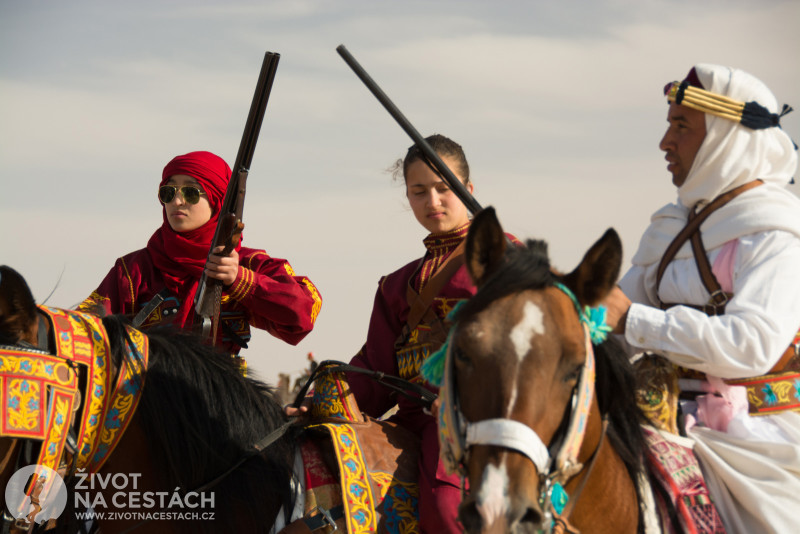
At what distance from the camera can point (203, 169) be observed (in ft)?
18.7

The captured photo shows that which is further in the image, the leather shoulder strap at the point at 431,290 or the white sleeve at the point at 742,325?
the leather shoulder strap at the point at 431,290

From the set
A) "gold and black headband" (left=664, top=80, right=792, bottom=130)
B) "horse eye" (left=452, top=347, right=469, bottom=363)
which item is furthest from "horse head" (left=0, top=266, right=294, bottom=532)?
"gold and black headband" (left=664, top=80, right=792, bottom=130)

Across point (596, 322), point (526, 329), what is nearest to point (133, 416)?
point (526, 329)

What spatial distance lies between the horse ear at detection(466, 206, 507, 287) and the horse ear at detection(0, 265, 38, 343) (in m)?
1.63

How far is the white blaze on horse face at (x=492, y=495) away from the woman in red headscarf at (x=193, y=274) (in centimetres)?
293

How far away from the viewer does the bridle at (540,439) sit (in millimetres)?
2660

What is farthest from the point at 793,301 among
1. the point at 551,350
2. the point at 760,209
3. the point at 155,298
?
the point at 155,298

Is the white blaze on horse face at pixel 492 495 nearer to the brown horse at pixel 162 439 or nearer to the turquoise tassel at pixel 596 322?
the turquoise tassel at pixel 596 322

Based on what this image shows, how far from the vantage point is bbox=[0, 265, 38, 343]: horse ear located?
3309 mm

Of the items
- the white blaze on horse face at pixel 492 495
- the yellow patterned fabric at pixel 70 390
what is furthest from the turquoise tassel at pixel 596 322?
the yellow patterned fabric at pixel 70 390

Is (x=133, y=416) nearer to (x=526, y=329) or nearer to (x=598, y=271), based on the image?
(x=526, y=329)

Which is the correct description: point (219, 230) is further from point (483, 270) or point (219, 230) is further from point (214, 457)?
point (483, 270)

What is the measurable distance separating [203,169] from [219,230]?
65 cm

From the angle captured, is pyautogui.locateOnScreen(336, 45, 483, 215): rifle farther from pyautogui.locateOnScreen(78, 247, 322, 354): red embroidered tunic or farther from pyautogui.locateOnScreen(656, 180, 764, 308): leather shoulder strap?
pyautogui.locateOnScreen(78, 247, 322, 354): red embroidered tunic
